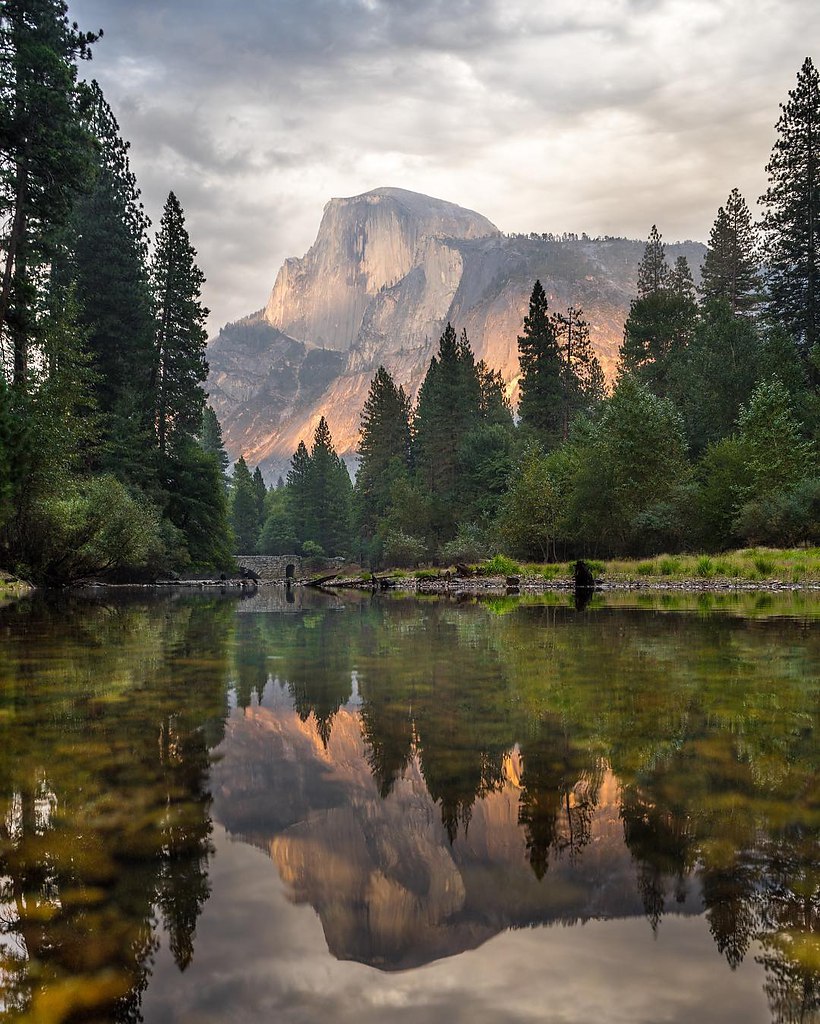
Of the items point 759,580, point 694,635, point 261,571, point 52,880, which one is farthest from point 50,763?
point 261,571

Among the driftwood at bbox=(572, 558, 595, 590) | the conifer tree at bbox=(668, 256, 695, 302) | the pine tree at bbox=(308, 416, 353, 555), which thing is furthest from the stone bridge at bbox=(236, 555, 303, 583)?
the conifer tree at bbox=(668, 256, 695, 302)

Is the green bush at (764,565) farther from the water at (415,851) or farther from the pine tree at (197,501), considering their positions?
the pine tree at (197,501)

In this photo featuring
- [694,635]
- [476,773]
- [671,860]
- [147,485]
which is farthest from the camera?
[147,485]

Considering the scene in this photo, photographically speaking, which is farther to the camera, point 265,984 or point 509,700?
point 509,700

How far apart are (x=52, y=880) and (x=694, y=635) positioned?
1294cm

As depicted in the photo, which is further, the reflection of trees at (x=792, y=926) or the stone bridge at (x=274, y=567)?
the stone bridge at (x=274, y=567)

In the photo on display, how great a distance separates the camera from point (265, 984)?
301 cm

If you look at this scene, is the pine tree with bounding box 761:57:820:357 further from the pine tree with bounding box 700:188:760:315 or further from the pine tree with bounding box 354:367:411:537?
the pine tree with bounding box 354:367:411:537

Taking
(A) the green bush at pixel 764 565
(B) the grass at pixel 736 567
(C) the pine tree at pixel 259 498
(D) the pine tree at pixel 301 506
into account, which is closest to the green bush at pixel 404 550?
(B) the grass at pixel 736 567

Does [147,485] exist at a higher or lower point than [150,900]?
higher

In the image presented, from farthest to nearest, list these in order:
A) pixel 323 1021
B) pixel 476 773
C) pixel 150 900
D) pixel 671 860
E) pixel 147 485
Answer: pixel 147 485 → pixel 476 773 → pixel 671 860 → pixel 150 900 → pixel 323 1021

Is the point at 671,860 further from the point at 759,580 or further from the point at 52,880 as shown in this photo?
the point at 759,580

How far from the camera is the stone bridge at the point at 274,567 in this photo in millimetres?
83812

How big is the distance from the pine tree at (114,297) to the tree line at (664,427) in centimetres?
2615
